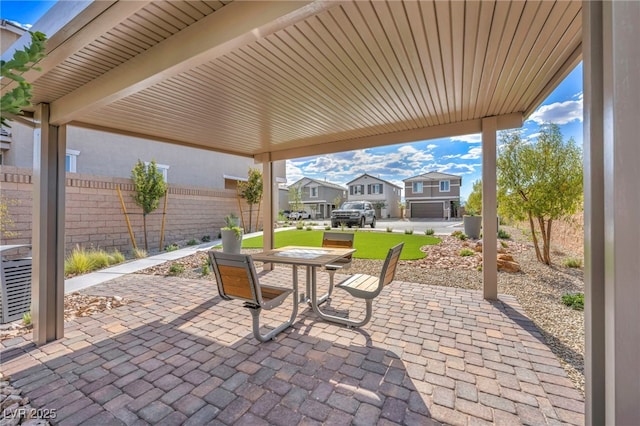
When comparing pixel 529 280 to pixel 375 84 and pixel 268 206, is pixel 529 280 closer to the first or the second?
pixel 375 84

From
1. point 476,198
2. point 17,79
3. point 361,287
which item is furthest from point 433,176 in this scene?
point 17,79

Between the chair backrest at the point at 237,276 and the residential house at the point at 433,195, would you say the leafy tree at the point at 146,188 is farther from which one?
the residential house at the point at 433,195

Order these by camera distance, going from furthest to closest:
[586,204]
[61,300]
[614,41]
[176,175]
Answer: [176,175], [61,300], [586,204], [614,41]

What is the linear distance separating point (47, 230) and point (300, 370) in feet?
10.4

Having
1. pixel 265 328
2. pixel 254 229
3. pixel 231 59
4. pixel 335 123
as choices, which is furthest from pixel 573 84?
pixel 254 229

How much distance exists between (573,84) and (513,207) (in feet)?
14.0

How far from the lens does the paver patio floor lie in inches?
81.7

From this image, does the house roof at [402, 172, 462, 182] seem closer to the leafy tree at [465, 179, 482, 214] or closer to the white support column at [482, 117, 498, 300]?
the leafy tree at [465, 179, 482, 214]

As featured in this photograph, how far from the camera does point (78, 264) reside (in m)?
6.38

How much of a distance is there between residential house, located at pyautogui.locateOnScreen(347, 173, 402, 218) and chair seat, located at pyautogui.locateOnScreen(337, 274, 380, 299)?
30405 mm

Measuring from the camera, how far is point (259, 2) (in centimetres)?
175

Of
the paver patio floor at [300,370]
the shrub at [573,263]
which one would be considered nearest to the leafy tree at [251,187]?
the paver patio floor at [300,370]

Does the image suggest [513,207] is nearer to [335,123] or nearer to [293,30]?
[335,123]

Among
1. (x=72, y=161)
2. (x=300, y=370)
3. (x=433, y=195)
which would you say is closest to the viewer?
(x=300, y=370)
